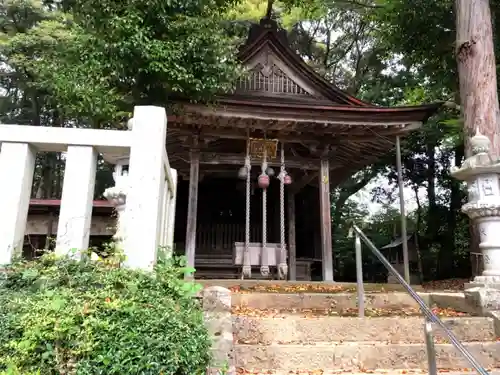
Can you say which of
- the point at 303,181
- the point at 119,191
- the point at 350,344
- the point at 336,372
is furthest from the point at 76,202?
the point at 303,181

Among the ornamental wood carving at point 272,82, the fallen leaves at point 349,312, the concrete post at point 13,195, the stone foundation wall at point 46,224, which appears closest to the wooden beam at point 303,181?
the ornamental wood carving at point 272,82

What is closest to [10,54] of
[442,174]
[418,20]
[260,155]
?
[260,155]

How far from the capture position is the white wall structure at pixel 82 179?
240cm

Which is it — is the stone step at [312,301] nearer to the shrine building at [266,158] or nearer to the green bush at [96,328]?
the green bush at [96,328]

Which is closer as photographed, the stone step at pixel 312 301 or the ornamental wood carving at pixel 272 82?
the stone step at pixel 312 301

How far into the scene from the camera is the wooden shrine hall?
8.44 m

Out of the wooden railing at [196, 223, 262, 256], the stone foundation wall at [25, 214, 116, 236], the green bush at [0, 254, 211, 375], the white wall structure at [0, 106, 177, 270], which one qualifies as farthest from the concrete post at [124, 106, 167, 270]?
the wooden railing at [196, 223, 262, 256]

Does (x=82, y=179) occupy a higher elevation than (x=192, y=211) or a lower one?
lower

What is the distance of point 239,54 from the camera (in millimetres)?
10094

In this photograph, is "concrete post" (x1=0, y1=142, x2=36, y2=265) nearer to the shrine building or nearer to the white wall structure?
the white wall structure

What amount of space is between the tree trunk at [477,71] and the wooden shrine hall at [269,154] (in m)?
1.82

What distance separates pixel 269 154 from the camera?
9.16 m

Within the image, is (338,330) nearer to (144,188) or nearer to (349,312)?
(349,312)

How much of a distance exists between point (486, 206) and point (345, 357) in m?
2.54
